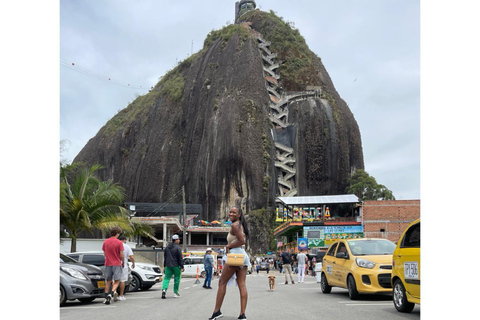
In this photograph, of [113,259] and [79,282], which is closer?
[79,282]

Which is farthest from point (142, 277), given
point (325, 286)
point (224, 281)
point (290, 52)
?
point (290, 52)

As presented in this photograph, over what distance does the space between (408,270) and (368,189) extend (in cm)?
6561

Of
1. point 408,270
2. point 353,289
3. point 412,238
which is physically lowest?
point 353,289

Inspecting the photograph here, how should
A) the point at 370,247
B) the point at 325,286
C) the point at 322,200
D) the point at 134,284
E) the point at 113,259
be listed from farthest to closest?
the point at 322,200, the point at 134,284, the point at 325,286, the point at 370,247, the point at 113,259

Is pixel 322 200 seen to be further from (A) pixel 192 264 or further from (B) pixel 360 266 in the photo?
(B) pixel 360 266

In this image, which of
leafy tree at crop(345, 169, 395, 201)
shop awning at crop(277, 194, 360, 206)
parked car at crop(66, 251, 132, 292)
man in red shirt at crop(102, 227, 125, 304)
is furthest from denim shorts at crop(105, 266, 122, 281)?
leafy tree at crop(345, 169, 395, 201)

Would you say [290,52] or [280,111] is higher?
[290,52]

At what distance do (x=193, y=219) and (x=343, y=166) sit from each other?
26.4 meters

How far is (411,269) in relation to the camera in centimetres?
843

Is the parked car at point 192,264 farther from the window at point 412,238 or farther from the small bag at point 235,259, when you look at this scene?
the small bag at point 235,259

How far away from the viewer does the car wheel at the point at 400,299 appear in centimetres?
886

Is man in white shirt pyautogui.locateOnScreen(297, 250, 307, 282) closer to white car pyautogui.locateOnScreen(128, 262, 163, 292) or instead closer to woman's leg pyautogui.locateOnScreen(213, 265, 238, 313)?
white car pyautogui.locateOnScreen(128, 262, 163, 292)

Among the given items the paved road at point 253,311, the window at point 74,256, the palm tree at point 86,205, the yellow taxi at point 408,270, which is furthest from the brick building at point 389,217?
the yellow taxi at point 408,270

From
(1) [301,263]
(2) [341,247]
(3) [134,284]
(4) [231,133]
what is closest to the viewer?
(2) [341,247]
